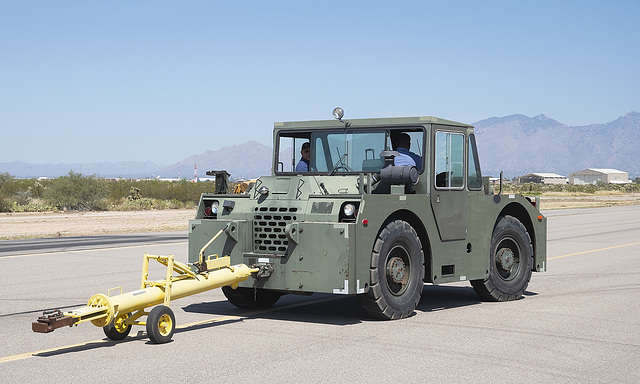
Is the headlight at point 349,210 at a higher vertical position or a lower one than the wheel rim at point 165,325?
higher

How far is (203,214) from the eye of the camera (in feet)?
32.4

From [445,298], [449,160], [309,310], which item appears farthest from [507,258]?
[309,310]

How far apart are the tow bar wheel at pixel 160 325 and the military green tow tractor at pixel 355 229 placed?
1 cm

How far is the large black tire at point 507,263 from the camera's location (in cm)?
1066

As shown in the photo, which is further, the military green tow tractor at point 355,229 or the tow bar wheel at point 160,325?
the military green tow tractor at point 355,229

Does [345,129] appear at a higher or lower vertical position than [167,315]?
higher

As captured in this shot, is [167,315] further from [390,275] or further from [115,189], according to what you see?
[115,189]

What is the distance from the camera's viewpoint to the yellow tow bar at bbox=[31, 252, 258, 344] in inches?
273

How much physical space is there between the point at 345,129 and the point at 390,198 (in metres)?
1.62

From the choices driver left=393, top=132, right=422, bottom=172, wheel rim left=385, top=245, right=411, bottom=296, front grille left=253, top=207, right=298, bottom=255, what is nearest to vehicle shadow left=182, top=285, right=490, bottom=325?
wheel rim left=385, top=245, right=411, bottom=296

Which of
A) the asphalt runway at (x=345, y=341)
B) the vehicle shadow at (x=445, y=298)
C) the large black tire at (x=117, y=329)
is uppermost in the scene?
the large black tire at (x=117, y=329)

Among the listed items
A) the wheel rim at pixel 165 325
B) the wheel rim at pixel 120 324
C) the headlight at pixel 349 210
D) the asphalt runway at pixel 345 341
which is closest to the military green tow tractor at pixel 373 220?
the headlight at pixel 349 210

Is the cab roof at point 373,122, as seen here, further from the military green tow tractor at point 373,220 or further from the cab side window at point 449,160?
the cab side window at point 449,160

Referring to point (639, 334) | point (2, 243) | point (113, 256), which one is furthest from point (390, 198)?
point (2, 243)
